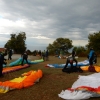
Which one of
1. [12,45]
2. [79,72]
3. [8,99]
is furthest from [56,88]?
[12,45]

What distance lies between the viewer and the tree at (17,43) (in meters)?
49.8

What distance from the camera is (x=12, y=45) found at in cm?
4988

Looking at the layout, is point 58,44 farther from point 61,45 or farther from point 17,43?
point 17,43

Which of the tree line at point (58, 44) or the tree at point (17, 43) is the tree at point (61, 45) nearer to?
the tree line at point (58, 44)

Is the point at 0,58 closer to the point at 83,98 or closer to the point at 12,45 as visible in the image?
the point at 83,98

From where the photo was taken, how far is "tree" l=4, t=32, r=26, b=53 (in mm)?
49781

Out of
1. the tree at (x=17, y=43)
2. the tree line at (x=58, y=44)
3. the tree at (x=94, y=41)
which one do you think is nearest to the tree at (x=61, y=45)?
the tree line at (x=58, y=44)

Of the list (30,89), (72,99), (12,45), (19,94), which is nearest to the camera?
(72,99)

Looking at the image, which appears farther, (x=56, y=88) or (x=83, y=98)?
(x=56, y=88)

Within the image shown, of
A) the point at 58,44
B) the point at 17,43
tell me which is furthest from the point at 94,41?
the point at 58,44

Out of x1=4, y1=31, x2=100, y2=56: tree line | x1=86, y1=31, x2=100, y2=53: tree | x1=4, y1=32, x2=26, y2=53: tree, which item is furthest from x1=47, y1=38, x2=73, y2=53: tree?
x1=86, y1=31, x2=100, y2=53: tree

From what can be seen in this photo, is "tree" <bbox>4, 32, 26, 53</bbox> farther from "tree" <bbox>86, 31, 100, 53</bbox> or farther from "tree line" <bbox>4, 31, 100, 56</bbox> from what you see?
"tree" <bbox>86, 31, 100, 53</bbox>

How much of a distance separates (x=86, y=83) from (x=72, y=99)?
2539 millimetres

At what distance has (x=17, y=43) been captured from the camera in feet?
165
